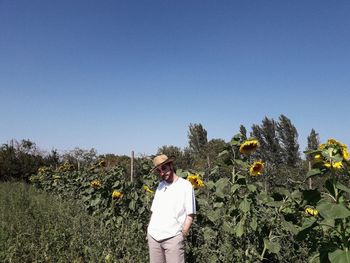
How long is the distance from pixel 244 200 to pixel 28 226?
3495 millimetres

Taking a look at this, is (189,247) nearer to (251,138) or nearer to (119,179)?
(251,138)

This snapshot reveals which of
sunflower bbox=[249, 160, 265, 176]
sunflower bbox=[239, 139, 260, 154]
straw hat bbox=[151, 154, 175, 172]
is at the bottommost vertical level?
sunflower bbox=[249, 160, 265, 176]

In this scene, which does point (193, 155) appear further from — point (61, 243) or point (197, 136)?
point (197, 136)

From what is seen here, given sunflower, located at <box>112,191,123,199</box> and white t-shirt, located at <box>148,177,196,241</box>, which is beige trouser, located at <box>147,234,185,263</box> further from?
sunflower, located at <box>112,191,123,199</box>

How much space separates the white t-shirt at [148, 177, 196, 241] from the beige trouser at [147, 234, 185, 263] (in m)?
0.05

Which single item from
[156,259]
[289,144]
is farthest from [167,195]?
[289,144]

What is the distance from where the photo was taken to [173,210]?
3344 mm

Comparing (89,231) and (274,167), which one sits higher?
(274,167)

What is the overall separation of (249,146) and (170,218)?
3.53 ft

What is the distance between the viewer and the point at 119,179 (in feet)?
21.1

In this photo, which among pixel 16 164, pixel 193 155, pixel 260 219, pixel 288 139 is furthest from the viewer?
pixel 288 139

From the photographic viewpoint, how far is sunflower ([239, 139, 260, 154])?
12.0 feet

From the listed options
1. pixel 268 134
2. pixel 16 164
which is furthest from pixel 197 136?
pixel 16 164

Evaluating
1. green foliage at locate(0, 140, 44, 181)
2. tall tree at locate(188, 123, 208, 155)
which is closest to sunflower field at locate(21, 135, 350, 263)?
green foliage at locate(0, 140, 44, 181)
